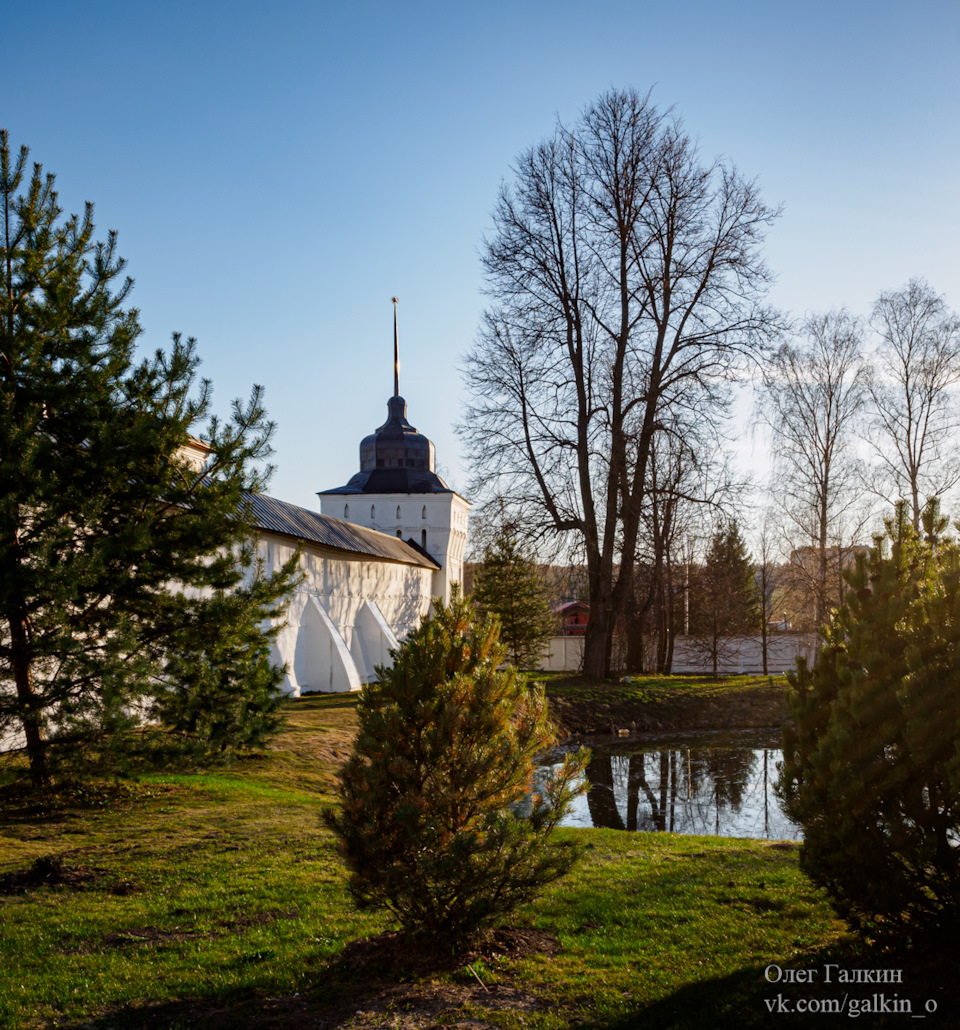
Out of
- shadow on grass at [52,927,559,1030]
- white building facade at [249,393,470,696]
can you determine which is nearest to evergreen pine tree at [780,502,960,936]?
shadow on grass at [52,927,559,1030]

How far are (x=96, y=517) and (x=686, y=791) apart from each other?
419 inches

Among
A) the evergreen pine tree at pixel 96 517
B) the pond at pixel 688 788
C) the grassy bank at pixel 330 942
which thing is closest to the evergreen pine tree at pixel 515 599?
the pond at pixel 688 788

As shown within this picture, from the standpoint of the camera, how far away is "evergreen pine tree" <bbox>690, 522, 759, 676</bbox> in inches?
1276

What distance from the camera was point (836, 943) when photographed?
487cm

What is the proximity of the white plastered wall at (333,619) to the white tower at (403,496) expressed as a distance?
14.0m

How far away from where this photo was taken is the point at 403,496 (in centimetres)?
4772

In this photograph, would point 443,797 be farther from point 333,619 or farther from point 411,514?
Result: point 411,514

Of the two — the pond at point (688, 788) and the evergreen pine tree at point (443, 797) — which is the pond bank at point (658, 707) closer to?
the pond at point (688, 788)

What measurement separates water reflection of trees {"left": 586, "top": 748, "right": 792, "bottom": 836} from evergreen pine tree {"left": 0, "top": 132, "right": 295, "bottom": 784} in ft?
21.3

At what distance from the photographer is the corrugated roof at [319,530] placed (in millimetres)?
22672

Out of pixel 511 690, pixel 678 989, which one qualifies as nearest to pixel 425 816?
pixel 511 690

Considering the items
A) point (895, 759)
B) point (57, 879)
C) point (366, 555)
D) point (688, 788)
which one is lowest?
point (688, 788)

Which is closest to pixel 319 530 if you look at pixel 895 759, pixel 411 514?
pixel 411 514

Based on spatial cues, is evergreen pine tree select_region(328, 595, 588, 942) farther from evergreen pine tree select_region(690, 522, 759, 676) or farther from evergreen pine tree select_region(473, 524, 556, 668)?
evergreen pine tree select_region(473, 524, 556, 668)
